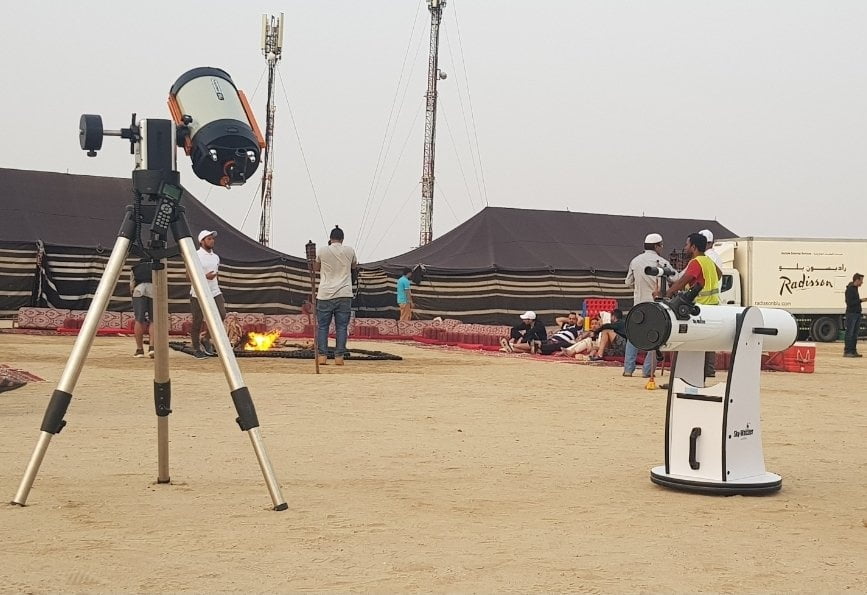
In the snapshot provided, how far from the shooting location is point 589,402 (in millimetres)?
10758

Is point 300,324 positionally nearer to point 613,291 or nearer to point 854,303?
point 613,291

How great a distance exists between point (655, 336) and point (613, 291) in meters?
24.0

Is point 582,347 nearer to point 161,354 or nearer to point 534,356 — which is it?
point 534,356

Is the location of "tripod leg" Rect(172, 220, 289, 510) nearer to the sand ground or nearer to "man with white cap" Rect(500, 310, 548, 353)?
the sand ground

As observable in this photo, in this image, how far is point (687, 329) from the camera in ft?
19.4

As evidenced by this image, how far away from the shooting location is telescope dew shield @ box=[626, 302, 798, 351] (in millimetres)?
5834

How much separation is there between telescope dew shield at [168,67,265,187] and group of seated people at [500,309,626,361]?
12.1 m

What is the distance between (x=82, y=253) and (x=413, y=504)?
22.4 metres

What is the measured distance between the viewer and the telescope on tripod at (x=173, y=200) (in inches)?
195

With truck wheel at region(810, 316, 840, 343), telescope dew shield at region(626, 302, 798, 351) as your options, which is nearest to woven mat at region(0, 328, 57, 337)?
truck wheel at region(810, 316, 840, 343)

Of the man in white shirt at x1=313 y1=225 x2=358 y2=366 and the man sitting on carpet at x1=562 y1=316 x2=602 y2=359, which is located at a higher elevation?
the man in white shirt at x1=313 y1=225 x2=358 y2=366

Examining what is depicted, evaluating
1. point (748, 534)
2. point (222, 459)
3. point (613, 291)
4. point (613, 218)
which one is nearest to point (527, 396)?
point (222, 459)

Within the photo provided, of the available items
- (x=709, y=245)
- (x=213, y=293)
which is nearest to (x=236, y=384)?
(x=709, y=245)

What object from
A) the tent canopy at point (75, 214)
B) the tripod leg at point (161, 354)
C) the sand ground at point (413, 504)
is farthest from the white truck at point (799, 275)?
the tripod leg at point (161, 354)
